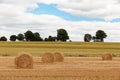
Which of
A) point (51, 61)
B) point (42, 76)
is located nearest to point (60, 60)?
point (51, 61)

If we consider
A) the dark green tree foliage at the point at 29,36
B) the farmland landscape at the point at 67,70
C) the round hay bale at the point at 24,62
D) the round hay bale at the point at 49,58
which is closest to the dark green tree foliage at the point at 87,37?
the dark green tree foliage at the point at 29,36

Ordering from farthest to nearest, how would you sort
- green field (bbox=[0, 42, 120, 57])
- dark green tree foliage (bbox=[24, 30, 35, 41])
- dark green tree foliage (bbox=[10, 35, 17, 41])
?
1. dark green tree foliage (bbox=[10, 35, 17, 41])
2. dark green tree foliage (bbox=[24, 30, 35, 41])
3. green field (bbox=[0, 42, 120, 57])

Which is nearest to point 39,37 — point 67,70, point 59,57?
point 59,57

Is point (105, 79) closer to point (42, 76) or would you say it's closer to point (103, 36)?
point (42, 76)

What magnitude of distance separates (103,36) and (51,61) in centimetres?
7743

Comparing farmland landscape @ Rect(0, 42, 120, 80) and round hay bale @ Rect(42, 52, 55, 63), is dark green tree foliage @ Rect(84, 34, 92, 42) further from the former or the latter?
round hay bale @ Rect(42, 52, 55, 63)

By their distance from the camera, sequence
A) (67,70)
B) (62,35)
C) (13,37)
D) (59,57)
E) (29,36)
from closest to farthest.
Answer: (67,70), (59,57), (62,35), (29,36), (13,37)

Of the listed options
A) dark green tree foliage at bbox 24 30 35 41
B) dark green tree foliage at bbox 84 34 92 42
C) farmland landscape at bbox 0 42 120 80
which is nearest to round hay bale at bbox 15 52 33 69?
farmland landscape at bbox 0 42 120 80

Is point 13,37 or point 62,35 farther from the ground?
point 62,35

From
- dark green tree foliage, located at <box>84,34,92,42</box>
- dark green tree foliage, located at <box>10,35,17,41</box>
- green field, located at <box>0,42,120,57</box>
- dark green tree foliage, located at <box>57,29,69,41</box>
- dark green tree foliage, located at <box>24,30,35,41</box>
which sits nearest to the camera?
green field, located at <box>0,42,120,57</box>

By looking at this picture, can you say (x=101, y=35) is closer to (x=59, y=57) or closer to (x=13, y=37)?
(x=13, y=37)

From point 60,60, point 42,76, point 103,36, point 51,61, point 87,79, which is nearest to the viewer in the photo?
point 87,79

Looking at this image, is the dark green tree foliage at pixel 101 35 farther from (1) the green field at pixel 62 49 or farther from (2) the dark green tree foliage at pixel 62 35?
(1) the green field at pixel 62 49

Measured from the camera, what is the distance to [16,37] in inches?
4766
